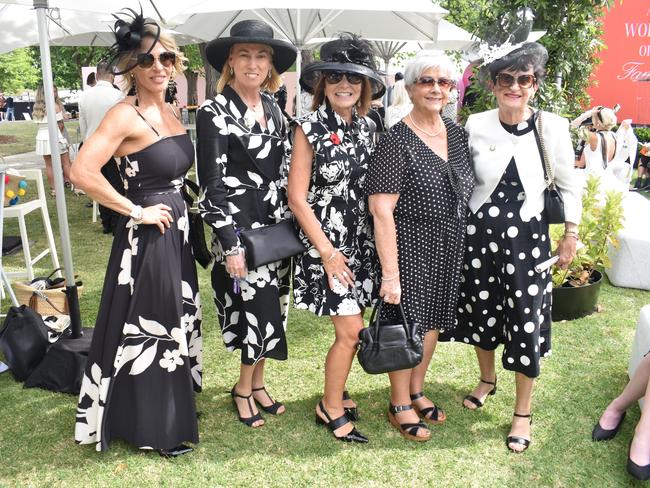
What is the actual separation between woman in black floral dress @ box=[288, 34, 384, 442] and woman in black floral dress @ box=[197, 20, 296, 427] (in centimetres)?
17

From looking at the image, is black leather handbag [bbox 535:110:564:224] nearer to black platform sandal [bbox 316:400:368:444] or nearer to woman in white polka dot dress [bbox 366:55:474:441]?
woman in white polka dot dress [bbox 366:55:474:441]

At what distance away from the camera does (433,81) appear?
2.66 meters

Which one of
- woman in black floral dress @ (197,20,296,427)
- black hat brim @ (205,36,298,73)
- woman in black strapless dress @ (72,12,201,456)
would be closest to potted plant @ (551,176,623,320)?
woman in black floral dress @ (197,20,296,427)

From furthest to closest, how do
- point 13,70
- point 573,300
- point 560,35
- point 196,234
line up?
point 13,70, point 560,35, point 573,300, point 196,234

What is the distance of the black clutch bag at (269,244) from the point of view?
2775mm

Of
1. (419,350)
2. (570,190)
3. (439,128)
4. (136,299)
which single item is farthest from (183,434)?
(570,190)

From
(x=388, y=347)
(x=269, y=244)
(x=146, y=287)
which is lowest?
(x=388, y=347)

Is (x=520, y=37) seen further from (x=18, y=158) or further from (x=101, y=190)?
(x=18, y=158)

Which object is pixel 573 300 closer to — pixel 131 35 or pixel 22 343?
pixel 131 35

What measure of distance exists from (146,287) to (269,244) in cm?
62

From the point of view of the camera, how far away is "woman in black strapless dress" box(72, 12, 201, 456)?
8.73ft

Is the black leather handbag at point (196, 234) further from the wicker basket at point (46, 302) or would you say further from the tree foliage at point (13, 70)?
the tree foliage at point (13, 70)

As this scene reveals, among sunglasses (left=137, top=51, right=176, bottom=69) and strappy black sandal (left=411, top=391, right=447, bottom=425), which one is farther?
strappy black sandal (left=411, top=391, right=447, bottom=425)

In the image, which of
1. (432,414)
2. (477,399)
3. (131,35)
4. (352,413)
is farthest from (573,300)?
(131,35)
